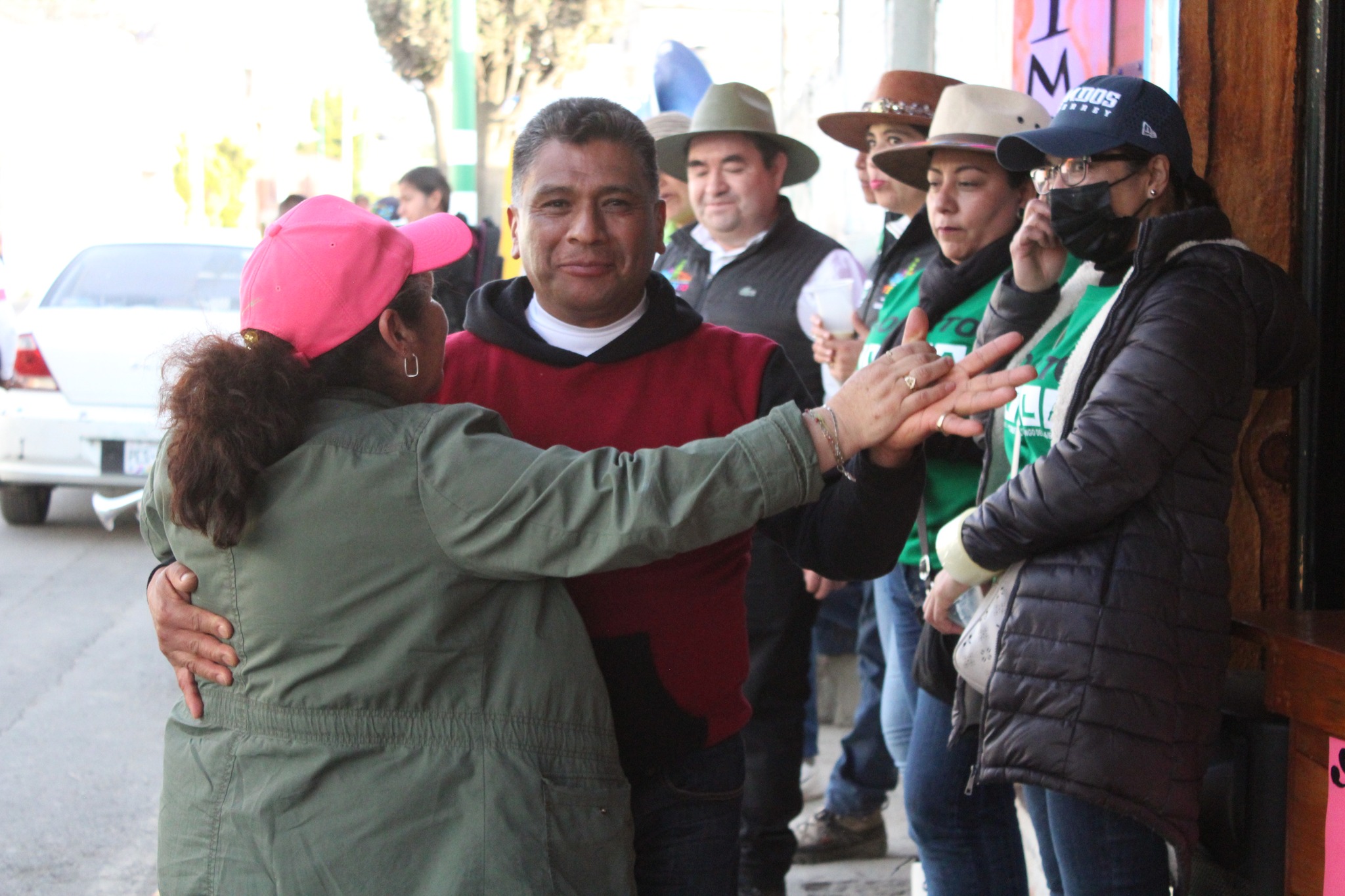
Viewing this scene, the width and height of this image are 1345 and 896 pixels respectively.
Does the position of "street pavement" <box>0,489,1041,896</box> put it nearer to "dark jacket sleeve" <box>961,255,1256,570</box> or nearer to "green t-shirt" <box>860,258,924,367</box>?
"green t-shirt" <box>860,258,924,367</box>

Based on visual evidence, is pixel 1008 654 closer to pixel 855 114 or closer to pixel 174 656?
pixel 174 656

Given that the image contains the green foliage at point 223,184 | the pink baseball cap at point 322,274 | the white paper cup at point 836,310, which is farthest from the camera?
the green foliage at point 223,184

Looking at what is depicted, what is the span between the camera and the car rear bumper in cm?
789

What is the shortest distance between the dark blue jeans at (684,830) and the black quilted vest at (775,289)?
6.59 ft

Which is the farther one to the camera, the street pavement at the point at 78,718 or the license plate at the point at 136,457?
the license plate at the point at 136,457

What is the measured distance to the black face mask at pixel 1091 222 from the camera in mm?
2424

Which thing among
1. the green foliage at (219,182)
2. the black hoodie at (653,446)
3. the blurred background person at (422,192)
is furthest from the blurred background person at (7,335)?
the green foliage at (219,182)

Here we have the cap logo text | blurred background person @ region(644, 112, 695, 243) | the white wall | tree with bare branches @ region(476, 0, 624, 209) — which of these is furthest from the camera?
tree with bare branches @ region(476, 0, 624, 209)

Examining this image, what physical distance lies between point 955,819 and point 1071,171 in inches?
55.0

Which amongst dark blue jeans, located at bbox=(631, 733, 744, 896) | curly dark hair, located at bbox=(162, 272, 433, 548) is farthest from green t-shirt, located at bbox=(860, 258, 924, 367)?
curly dark hair, located at bbox=(162, 272, 433, 548)

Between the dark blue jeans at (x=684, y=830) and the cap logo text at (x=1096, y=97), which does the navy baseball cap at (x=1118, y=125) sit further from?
the dark blue jeans at (x=684, y=830)

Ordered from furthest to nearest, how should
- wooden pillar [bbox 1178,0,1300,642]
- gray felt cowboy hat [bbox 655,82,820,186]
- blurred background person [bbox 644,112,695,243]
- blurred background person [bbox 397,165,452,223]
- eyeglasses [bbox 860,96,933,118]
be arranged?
blurred background person [bbox 397,165,452,223] < blurred background person [bbox 644,112,695,243] < gray felt cowboy hat [bbox 655,82,820,186] < eyeglasses [bbox 860,96,933,118] < wooden pillar [bbox 1178,0,1300,642]

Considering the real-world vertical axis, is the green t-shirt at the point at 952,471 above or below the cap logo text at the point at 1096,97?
below

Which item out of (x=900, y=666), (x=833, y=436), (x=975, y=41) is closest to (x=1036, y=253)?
(x=900, y=666)
